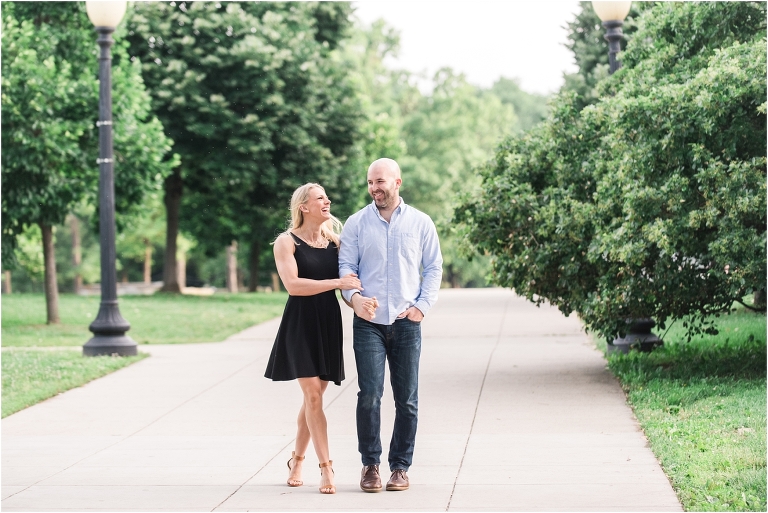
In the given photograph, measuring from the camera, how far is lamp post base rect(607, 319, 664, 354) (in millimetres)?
12766

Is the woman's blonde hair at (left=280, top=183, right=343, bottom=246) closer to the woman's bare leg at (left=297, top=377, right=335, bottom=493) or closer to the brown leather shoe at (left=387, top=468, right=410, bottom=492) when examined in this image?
the woman's bare leg at (left=297, top=377, right=335, bottom=493)

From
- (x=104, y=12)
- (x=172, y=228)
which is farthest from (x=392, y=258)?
(x=172, y=228)

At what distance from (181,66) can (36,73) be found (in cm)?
856

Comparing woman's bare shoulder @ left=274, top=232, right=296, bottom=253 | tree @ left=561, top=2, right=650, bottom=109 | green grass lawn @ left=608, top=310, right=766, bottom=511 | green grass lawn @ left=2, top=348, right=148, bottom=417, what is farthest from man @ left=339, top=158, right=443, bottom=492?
tree @ left=561, top=2, right=650, bottom=109

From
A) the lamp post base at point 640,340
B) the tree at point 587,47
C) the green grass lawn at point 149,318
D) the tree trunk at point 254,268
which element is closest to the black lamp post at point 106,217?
the green grass lawn at point 149,318

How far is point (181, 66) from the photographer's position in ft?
85.3

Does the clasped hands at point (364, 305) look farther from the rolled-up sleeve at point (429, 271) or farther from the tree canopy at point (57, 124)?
the tree canopy at point (57, 124)

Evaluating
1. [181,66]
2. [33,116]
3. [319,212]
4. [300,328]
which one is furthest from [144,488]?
[181,66]

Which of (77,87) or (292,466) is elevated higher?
(77,87)

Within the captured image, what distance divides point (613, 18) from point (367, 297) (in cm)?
769

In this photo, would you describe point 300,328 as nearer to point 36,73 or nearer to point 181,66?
point 36,73

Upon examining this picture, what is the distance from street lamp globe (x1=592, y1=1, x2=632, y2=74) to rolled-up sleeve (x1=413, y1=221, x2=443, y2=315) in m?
6.98

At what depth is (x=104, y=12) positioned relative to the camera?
45.5ft

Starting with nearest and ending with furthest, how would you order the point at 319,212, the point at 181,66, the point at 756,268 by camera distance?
the point at 319,212
the point at 756,268
the point at 181,66
